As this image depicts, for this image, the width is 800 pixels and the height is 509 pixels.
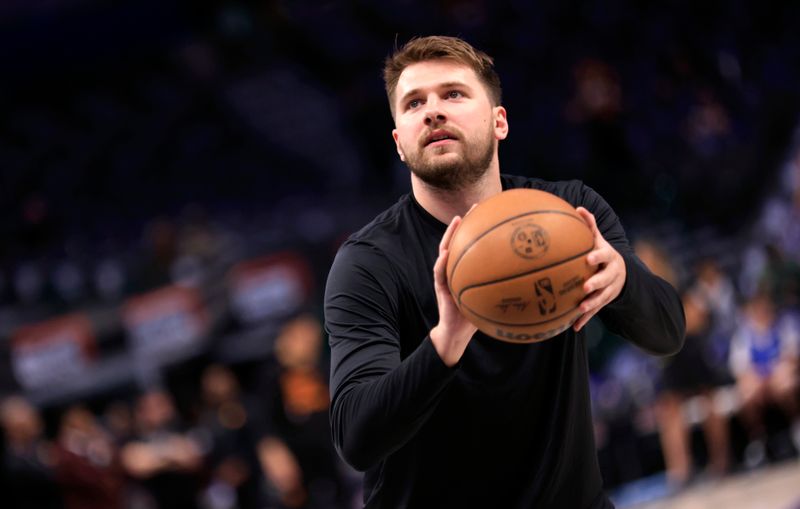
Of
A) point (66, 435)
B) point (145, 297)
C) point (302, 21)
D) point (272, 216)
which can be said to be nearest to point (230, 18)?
point (302, 21)

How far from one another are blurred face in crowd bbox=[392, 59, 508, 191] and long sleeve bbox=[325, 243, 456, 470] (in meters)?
0.24

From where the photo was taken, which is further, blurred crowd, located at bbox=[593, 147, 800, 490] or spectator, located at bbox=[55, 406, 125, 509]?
blurred crowd, located at bbox=[593, 147, 800, 490]

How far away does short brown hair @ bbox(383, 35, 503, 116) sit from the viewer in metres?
2.30

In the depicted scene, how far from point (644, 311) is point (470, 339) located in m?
0.38

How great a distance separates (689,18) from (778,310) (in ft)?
10.3

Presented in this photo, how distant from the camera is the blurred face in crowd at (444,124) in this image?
2213 millimetres

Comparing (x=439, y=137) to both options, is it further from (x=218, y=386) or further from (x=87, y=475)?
(x=218, y=386)

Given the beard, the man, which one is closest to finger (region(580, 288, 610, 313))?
the man

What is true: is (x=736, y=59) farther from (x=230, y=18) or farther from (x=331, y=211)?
(x=230, y=18)

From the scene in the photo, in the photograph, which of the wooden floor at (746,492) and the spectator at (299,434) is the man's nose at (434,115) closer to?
the spectator at (299,434)

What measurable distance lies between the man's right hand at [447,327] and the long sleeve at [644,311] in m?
0.36

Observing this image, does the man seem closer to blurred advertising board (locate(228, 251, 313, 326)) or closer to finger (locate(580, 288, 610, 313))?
finger (locate(580, 288, 610, 313))

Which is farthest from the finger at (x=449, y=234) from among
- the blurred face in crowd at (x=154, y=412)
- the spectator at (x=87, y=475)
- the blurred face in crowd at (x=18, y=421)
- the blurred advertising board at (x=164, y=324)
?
the blurred advertising board at (x=164, y=324)

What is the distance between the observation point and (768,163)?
9.10 m
